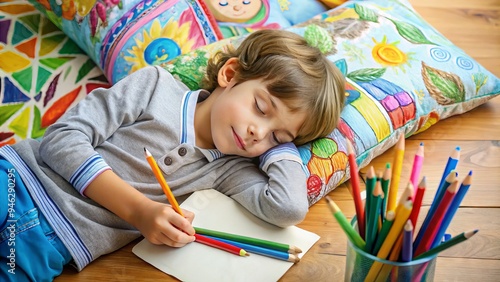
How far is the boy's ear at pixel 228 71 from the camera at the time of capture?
3.63 ft

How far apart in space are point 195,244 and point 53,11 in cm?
65

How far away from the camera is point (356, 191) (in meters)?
0.75

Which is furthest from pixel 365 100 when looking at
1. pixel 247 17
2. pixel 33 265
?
pixel 33 265

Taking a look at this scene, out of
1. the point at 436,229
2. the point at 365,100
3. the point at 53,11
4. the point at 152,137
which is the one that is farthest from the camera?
the point at 53,11

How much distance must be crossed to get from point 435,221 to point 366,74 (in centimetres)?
55

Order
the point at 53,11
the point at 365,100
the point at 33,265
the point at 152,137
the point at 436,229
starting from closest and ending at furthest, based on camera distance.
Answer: the point at 436,229, the point at 33,265, the point at 152,137, the point at 365,100, the point at 53,11

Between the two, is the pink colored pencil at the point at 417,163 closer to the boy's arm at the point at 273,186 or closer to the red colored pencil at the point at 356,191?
the red colored pencil at the point at 356,191

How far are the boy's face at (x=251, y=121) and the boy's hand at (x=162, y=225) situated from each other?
15cm

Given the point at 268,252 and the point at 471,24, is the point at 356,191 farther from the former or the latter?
the point at 471,24

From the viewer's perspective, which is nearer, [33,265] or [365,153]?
[33,265]

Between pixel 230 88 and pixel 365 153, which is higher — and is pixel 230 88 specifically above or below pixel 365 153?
above

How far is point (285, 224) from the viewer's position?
39.1 inches

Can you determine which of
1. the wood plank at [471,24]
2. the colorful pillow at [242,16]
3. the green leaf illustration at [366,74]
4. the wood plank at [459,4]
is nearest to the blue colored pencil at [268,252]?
the green leaf illustration at [366,74]

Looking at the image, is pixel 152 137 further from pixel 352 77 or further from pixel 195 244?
pixel 352 77
